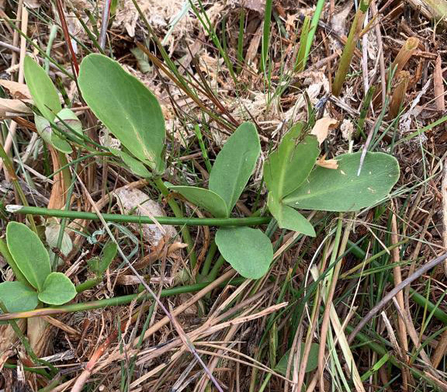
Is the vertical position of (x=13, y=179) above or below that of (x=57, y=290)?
above

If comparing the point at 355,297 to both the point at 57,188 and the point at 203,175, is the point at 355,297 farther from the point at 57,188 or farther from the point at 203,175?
the point at 57,188

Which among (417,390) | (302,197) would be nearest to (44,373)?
(302,197)

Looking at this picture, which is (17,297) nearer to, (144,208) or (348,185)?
(144,208)

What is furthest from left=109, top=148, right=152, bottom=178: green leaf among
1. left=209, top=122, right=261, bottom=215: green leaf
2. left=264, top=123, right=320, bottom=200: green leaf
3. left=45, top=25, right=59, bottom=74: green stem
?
left=45, top=25, right=59, bottom=74: green stem

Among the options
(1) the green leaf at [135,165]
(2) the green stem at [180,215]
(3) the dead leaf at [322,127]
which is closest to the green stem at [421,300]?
(3) the dead leaf at [322,127]

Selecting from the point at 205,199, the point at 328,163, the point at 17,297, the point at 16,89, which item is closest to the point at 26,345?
the point at 17,297

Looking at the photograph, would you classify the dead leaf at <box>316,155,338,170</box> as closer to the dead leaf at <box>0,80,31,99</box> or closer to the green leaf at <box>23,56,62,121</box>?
the green leaf at <box>23,56,62,121</box>

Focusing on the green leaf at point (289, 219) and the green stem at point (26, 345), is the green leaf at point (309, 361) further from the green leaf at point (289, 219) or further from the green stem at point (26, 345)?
the green stem at point (26, 345)
